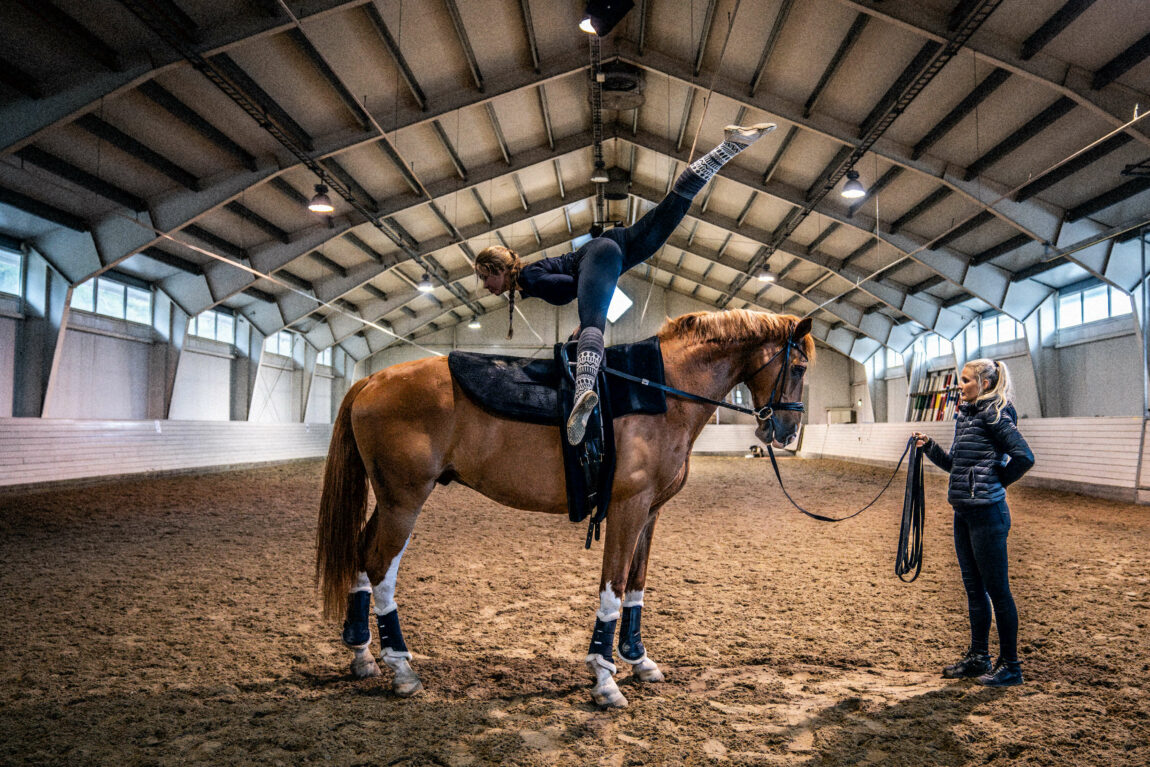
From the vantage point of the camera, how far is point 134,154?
1088cm

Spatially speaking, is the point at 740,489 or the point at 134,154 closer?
the point at 134,154

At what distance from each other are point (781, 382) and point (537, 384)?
1274 millimetres

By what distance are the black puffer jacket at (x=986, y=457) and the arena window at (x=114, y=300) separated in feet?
58.5

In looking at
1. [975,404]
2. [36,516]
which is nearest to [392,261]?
[36,516]

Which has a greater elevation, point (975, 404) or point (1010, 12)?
point (1010, 12)

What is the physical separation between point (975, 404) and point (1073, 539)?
4.82 meters

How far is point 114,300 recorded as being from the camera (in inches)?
614

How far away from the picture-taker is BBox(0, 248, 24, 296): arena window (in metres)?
12.5

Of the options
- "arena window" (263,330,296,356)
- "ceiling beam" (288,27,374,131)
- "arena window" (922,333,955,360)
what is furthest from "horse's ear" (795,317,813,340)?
"arena window" (263,330,296,356)

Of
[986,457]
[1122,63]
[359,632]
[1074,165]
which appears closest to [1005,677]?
[986,457]

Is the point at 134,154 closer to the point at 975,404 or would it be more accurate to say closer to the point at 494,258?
the point at 494,258

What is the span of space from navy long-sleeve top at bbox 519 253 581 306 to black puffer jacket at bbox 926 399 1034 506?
1964 mm

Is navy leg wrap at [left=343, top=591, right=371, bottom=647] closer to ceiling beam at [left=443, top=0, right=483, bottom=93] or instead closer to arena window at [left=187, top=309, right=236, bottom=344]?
ceiling beam at [left=443, top=0, right=483, bottom=93]

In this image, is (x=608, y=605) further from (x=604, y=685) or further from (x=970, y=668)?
(x=970, y=668)
